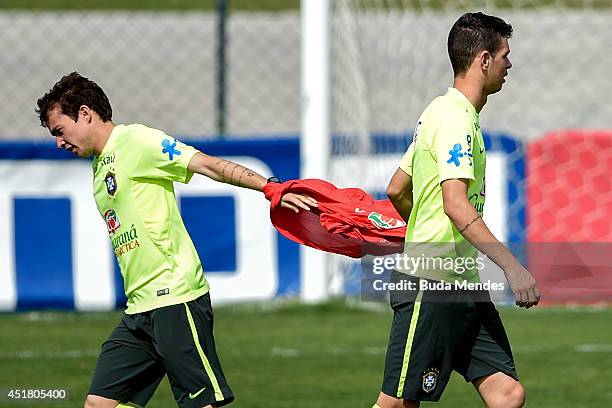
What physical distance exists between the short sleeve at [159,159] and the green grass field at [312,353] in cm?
236

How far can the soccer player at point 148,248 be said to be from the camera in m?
6.05

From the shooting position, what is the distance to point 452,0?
13305 millimetres

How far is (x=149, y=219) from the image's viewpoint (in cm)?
614

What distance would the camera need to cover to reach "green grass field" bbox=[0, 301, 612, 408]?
8.49m

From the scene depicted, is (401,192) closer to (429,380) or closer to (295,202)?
(295,202)

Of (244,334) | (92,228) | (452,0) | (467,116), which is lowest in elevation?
(244,334)

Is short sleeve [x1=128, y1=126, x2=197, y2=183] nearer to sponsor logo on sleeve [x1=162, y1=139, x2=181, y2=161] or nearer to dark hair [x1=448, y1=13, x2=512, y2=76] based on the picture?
sponsor logo on sleeve [x1=162, y1=139, x2=181, y2=161]

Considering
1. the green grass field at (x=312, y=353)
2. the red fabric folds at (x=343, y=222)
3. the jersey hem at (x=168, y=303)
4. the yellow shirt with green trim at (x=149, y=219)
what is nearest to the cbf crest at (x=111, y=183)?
the yellow shirt with green trim at (x=149, y=219)

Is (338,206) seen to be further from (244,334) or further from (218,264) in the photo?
(218,264)

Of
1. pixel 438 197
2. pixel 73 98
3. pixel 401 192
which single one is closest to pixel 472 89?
Result: pixel 438 197

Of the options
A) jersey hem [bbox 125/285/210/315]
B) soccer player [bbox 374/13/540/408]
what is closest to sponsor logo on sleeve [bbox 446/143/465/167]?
soccer player [bbox 374/13/540/408]

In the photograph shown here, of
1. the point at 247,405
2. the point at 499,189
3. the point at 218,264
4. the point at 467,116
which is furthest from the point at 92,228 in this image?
the point at 467,116

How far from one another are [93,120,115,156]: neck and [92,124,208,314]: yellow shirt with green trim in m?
0.04

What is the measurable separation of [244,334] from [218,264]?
151 cm
